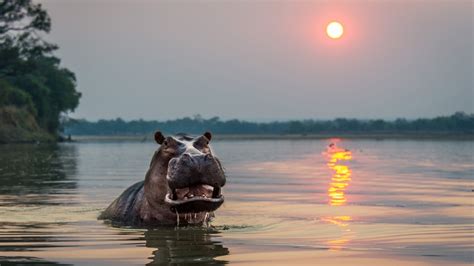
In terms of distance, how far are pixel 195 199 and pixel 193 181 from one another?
17 centimetres

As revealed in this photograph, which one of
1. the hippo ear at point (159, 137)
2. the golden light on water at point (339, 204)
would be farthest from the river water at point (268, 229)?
the hippo ear at point (159, 137)

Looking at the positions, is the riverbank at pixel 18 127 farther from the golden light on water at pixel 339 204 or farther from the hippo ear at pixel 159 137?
the hippo ear at pixel 159 137

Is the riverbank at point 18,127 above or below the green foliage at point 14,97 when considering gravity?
below

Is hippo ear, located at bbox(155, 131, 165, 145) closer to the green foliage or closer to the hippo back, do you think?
the hippo back

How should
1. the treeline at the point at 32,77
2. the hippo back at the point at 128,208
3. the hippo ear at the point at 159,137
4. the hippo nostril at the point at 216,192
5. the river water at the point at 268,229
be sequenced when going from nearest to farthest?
1. the river water at the point at 268,229
2. the hippo nostril at the point at 216,192
3. the hippo ear at the point at 159,137
4. the hippo back at the point at 128,208
5. the treeline at the point at 32,77

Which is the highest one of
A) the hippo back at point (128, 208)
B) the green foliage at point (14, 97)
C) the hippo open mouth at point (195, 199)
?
the green foliage at point (14, 97)

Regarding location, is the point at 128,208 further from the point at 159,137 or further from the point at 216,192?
the point at 216,192

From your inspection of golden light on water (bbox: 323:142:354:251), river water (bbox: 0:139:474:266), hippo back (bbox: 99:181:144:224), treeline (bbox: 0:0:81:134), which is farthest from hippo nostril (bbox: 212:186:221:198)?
treeline (bbox: 0:0:81:134)

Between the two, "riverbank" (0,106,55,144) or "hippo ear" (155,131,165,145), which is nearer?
"hippo ear" (155,131,165,145)

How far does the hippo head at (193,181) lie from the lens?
8.38 meters

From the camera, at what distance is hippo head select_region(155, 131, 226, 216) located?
8375 millimetres

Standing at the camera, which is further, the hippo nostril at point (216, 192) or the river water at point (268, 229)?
the hippo nostril at point (216, 192)

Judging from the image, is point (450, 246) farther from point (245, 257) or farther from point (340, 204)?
point (340, 204)

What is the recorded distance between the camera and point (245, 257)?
24.3 ft
